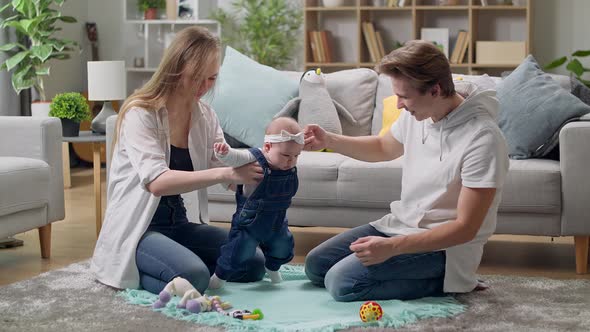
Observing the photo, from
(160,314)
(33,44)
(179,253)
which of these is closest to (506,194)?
(179,253)

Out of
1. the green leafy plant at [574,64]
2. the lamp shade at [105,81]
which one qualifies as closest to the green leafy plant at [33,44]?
the lamp shade at [105,81]

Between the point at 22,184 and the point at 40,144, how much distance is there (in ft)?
0.99

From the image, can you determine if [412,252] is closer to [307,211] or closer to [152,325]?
[152,325]

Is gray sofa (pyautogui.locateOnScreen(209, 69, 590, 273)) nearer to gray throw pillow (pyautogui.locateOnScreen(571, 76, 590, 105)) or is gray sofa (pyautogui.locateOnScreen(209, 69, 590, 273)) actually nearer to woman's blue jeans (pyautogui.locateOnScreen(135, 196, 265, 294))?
gray throw pillow (pyautogui.locateOnScreen(571, 76, 590, 105))

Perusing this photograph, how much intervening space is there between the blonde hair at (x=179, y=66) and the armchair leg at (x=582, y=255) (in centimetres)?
163

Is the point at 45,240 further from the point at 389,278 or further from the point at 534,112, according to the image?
the point at 534,112

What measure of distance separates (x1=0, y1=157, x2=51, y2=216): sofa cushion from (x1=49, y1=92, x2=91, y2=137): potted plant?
36.7 inches

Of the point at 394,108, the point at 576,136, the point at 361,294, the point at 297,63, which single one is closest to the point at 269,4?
the point at 297,63

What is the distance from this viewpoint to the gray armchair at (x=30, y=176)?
3879mm

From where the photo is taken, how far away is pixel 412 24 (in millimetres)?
7238

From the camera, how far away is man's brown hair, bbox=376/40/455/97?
2912mm

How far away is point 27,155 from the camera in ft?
13.9

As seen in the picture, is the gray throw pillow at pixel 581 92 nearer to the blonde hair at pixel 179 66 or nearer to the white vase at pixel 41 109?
the blonde hair at pixel 179 66

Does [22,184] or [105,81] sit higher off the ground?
[105,81]
